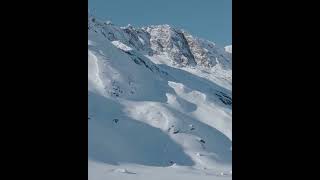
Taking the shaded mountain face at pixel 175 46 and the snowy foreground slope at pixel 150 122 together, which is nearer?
the snowy foreground slope at pixel 150 122

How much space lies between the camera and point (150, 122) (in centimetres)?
3684

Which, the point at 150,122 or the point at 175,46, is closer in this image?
the point at 150,122

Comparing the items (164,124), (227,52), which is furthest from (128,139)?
(227,52)

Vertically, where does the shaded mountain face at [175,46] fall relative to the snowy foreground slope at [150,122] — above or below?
above

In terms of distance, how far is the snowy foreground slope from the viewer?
2731 centimetres

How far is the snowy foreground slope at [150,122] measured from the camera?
2731 centimetres

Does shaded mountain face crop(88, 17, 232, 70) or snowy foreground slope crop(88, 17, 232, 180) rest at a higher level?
shaded mountain face crop(88, 17, 232, 70)

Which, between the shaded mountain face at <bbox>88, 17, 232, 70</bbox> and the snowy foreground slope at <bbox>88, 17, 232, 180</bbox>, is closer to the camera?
the snowy foreground slope at <bbox>88, 17, 232, 180</bbox>

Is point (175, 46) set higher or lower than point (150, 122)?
higher
